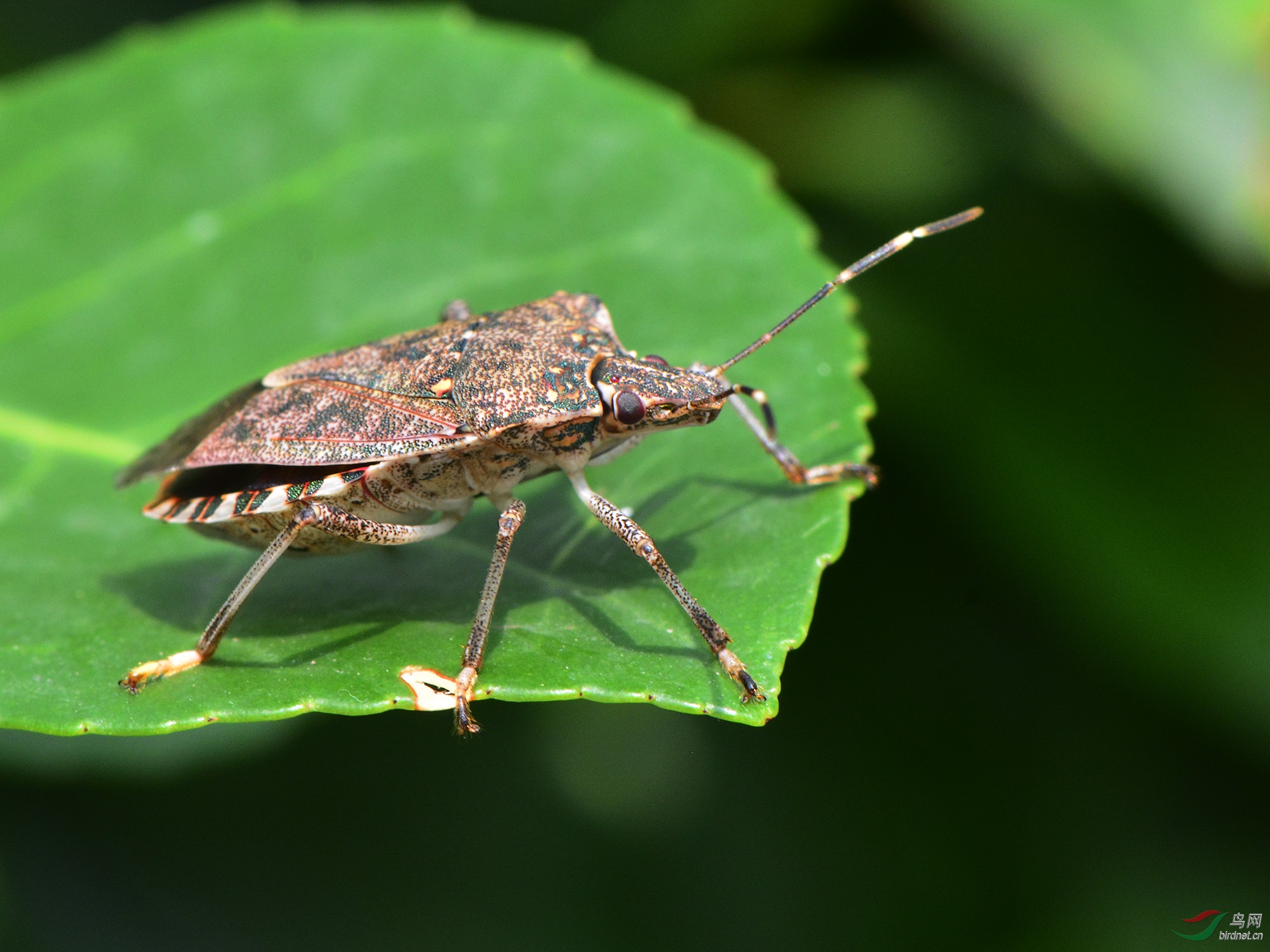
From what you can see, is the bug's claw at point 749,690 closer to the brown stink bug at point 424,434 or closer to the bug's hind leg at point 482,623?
the brown stink bug at point 424,434

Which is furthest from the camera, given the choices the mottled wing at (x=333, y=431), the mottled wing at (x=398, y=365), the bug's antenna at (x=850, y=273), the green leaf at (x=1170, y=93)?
the green leaf at (x=1170, y=93)

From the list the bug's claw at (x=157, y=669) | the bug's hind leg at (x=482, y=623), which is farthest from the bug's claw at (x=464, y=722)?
the bug's claw at (x=157, y=669)

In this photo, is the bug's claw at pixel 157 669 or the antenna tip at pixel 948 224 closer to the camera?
the bug's claw at pixel 157 669

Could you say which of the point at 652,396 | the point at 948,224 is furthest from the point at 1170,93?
the point at 652,396

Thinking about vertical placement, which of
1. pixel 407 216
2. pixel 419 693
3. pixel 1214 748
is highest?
pixel 407 216

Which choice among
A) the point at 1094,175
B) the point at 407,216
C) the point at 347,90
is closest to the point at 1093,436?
the point at 1094,175

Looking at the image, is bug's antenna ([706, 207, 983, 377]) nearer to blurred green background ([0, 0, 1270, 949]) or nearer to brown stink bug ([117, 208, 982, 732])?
brown stink bug ([117, 208, 982, 732])

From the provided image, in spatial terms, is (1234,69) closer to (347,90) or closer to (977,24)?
(977,24)

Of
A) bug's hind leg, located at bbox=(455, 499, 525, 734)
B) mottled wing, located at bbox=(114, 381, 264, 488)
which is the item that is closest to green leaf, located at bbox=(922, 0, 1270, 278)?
bug's hind leg, located at bbox=(455, 499, 525, 734)

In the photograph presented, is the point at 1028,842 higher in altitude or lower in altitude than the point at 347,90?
lower
